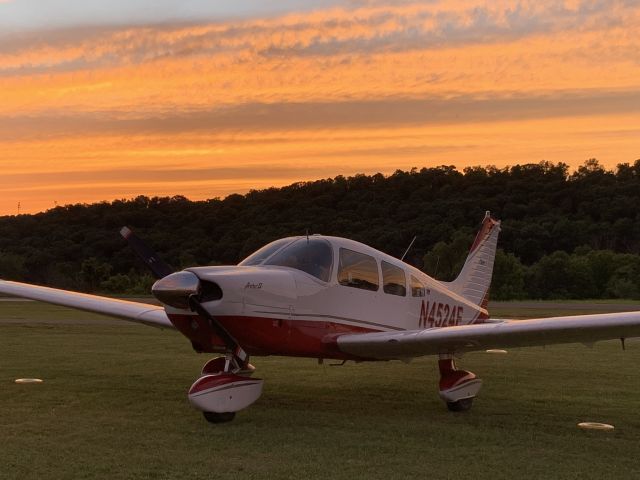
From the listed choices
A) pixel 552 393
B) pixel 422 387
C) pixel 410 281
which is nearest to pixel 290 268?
pixel 410 281

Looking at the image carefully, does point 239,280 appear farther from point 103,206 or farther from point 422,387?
point 103,206

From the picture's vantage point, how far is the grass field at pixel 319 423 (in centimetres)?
679

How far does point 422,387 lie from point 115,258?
213ft

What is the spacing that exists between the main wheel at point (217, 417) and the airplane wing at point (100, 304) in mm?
3372

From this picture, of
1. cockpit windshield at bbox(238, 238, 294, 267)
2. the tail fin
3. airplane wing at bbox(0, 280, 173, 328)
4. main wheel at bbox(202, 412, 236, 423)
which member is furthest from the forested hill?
main wheel at bbox(202, 412, 236, 423)

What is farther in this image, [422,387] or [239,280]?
[422,387]

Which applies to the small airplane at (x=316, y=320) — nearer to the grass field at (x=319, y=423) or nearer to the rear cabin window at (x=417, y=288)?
the rear cabin window at (x=417, y=288)

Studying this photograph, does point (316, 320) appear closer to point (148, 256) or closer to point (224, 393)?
point (224, 393)

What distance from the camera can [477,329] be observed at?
359 inches

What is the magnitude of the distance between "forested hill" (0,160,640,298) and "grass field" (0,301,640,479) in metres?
45.3

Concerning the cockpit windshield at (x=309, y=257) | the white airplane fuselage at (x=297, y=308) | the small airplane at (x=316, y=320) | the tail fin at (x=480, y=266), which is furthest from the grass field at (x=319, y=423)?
the cockpit windshield at (x=309, y=257)

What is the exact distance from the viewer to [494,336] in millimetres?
9016

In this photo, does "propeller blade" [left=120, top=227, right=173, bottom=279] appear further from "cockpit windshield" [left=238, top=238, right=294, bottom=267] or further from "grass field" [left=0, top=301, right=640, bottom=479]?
"grass field" [left=0, top=301, right=640, bottom=479]

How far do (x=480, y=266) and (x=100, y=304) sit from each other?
22.7ft
